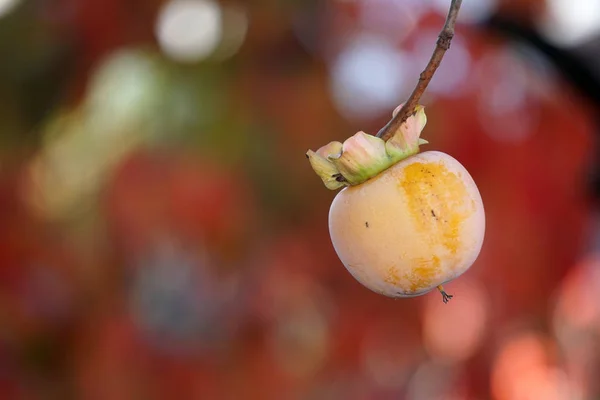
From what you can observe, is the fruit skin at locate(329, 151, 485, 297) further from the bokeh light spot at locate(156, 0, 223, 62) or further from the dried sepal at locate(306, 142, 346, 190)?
the bokeh light spot at locate(156, 0, 223, 62)

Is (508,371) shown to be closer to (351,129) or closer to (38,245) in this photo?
(351,129)

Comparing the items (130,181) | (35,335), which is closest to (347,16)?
(130,181)

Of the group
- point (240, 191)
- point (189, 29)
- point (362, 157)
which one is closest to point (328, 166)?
point (362, 157)

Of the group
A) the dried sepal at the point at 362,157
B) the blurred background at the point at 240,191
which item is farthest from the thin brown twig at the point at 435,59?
the blurred background at the point at 240,191

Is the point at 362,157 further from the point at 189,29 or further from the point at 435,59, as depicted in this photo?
the point at 189,29

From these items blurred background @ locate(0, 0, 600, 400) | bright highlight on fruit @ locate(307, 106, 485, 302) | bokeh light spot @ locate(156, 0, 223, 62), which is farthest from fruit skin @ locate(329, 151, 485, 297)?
bokeh light spot @ locate(156, 0, 223, 62)

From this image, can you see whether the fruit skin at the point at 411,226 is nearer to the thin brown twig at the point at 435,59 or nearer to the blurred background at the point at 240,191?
the thin brown twig at the point at 435,59
